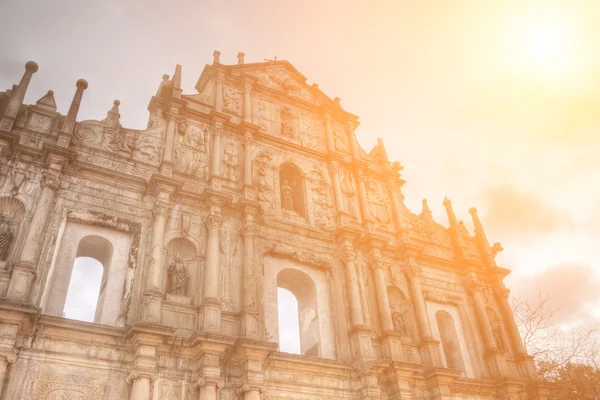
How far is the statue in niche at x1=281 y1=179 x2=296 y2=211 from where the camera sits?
51.4 feet

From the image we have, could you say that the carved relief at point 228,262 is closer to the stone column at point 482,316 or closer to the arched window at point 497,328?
the stone column at point 482,316

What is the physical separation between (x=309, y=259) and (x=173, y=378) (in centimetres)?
539

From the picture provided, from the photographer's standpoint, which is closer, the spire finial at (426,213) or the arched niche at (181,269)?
the arched niche at (181,269)

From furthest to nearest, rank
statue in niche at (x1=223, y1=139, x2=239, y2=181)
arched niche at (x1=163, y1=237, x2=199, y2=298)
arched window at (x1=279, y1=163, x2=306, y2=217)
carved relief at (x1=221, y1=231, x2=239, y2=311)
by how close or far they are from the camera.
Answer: arched window at (x1=279, y1=163, x2=306, y2=217) < statue in niche at (x1=223, y1=139, x2=239, y2=181) < carved relief at (x1=221, y1=231, x2=239, y2=311) < arched niche at (x1=163, y1=237, x2=199, y2=298)

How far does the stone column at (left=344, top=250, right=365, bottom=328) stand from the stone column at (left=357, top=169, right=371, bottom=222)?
2.10m

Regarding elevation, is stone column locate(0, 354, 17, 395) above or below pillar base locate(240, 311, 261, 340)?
below

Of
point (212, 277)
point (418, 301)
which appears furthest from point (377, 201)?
point (212, 277)

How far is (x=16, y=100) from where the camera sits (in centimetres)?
1234

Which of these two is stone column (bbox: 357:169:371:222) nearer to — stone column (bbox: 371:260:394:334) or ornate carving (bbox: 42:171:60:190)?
stone column (bbox: 371:260:394:334)

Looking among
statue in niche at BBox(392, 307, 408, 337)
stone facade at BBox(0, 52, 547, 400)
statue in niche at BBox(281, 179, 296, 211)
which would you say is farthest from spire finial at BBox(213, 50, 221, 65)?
statue in niche at BBox(392, 307, 408, 337)

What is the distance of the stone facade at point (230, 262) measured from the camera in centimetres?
994

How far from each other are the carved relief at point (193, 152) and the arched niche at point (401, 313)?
268 inches

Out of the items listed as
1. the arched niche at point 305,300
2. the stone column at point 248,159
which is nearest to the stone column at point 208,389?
the arched niche at point 305,300

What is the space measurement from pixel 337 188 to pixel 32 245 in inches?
375
